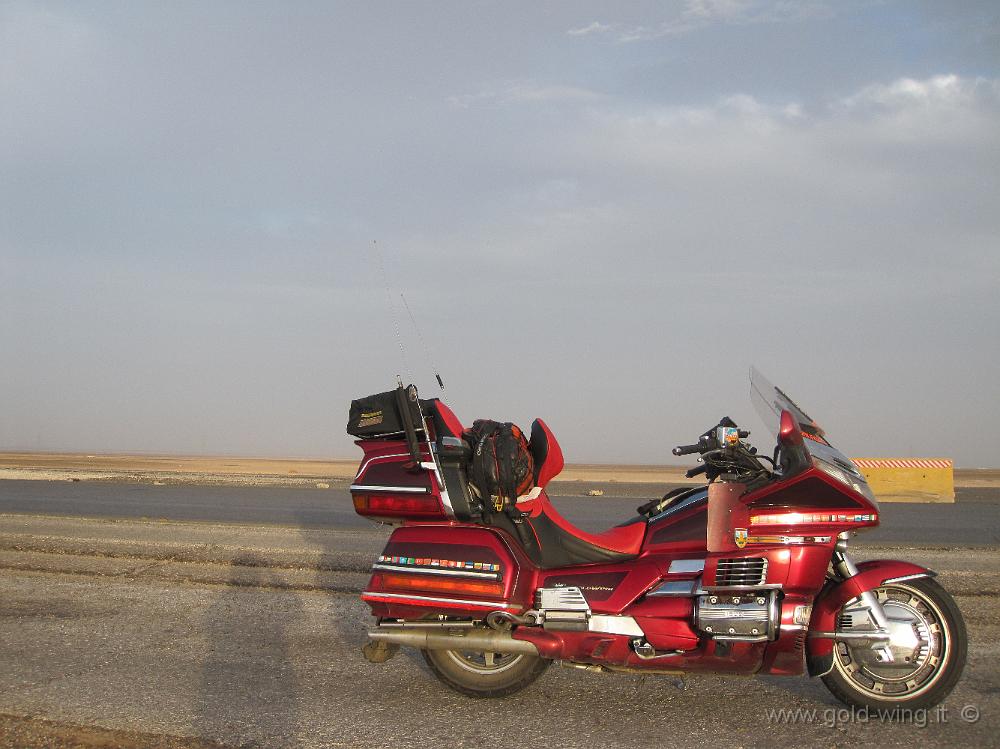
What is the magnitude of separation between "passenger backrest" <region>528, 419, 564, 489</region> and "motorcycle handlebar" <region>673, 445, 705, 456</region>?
728 millimetres

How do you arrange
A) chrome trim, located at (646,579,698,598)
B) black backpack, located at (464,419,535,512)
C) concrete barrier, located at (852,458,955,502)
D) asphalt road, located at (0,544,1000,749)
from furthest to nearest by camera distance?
concrete barrier, located at (852,458,955,502), black backpack, located at (464,419,535,512), chrome trim, located at (646,579,698,598), asphalt road, located at (0,544,1000,749)

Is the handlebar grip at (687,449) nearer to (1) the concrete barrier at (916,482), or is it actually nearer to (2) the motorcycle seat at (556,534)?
(2) the motorcycle seat at (556,534)

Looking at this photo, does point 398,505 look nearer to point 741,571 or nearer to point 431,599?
point 431,599

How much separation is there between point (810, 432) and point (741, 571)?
0.99 meters

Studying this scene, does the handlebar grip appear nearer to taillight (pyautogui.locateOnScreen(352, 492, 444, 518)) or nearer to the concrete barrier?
taillight (pyautogui.locateOnScreen(352, 492, 444, 518))

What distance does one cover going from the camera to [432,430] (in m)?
5.46

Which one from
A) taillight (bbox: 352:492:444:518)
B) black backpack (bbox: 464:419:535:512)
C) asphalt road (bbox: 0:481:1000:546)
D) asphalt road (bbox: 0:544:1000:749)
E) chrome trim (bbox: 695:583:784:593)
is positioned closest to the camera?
asphalt road (bbox: 0:544:1000:749)

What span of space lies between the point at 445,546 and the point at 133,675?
2347 mm

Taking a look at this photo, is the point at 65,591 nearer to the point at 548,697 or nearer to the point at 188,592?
the point at 188,592

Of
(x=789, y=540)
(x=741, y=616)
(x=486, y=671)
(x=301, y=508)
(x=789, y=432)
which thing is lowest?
(x=301, y=508)

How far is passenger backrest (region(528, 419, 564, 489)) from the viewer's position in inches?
210

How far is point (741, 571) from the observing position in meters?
4.90

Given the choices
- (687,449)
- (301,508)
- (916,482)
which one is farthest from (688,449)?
(916,482)

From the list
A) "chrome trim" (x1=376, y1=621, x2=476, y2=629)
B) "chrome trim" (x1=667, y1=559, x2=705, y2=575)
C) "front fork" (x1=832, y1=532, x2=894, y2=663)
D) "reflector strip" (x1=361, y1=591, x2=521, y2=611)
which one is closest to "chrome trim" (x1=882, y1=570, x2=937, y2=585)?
"front fork" (x1=832, y1=532, x2=894, y2=663)
